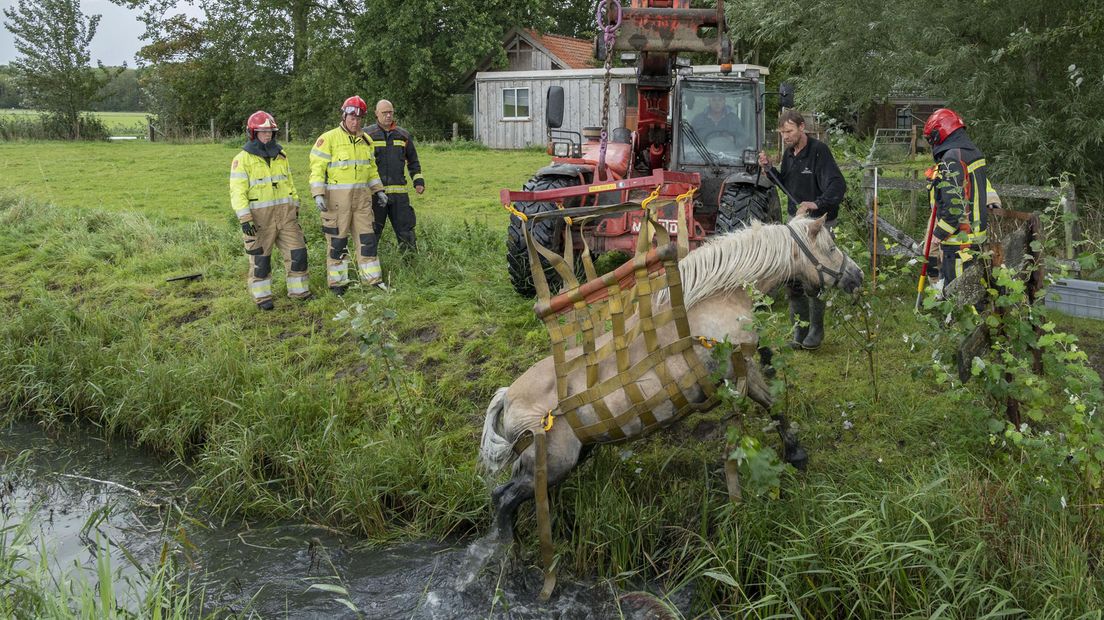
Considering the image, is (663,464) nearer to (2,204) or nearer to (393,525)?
(393,525)

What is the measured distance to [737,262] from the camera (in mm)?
4441

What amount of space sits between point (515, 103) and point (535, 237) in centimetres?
1833

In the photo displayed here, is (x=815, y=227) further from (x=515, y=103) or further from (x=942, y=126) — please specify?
(x=515, y=103)

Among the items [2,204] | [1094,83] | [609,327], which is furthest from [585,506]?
[2,204]

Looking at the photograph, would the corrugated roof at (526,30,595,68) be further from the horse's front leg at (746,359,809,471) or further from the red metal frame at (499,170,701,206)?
the horse's front leg at (746,359,809,471)

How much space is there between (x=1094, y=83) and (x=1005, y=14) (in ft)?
3.61

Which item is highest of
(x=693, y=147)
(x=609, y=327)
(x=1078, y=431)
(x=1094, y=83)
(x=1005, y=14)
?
(x=1005, y=14)

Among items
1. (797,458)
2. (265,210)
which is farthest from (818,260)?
(265,210)

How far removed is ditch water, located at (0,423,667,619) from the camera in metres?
4.25

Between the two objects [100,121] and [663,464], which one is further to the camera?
[100,121]

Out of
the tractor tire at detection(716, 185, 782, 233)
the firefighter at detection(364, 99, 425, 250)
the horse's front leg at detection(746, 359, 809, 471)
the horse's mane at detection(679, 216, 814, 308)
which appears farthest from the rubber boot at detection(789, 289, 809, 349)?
the firefighter at detection(364, 99, 425, 250)

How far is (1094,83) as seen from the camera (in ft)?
28.2

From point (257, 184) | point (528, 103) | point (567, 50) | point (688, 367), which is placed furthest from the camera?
point (567, 50)

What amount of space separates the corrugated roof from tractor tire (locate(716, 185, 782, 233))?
19.0m
